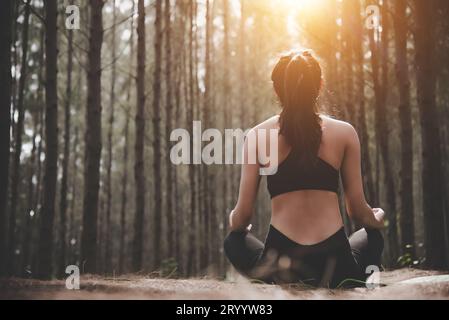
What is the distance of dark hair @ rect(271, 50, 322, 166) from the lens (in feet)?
9.66

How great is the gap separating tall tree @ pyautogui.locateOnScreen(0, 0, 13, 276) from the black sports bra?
278cm

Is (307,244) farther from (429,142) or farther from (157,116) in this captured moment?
(157,116)

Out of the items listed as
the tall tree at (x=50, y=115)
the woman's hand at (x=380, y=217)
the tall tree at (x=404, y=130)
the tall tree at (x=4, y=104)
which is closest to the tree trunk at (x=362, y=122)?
the tall tree at (x=404, y=130)

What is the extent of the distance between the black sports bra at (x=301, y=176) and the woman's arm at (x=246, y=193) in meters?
0.16

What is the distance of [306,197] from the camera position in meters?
2.99

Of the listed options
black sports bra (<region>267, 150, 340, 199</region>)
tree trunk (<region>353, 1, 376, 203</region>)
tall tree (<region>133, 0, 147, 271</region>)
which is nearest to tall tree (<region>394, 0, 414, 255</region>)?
tree trunk (<region>353, 1, 376, 203</region>)

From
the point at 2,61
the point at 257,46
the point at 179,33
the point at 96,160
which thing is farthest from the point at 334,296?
the point at 257,46

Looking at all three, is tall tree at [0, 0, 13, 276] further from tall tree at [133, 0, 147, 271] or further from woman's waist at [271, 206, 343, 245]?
tall tree at [133, 0, 147, 271]

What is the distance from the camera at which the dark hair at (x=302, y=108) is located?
9.66 ft

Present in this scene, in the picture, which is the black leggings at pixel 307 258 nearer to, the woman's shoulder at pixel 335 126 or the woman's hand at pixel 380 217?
the woman's hand at pixel 380 217

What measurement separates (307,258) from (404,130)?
6431mm

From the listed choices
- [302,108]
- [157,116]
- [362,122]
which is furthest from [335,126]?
[157,116]

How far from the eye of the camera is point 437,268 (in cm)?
645

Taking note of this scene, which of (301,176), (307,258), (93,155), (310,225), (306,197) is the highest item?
(93,155)
